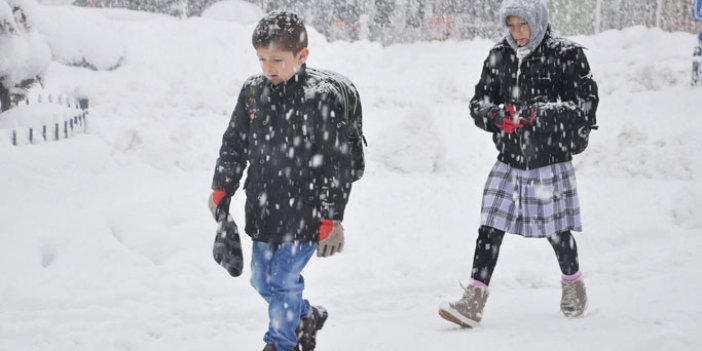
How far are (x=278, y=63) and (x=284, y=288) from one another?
1030 mm

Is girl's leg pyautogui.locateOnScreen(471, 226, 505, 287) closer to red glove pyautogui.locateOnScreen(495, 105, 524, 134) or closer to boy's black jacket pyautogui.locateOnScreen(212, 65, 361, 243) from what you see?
red glove pyautogui.locateOnScreen(495, 105, 524, 134)

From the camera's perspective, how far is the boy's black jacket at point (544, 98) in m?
4.14

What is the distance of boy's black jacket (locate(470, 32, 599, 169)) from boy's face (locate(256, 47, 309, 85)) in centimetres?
126

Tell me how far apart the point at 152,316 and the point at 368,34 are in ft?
81.2

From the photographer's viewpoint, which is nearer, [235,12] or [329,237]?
[329,237]

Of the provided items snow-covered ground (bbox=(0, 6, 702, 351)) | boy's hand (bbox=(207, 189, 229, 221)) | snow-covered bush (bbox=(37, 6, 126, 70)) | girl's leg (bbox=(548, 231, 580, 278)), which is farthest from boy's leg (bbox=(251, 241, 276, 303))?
snow-covered bush (bbox=(37, 6, 126, 70))

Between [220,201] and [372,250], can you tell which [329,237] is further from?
[372,250]

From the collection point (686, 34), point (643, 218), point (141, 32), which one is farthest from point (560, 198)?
point (686, 34)

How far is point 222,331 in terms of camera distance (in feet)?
14.8

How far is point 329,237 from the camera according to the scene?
346cm

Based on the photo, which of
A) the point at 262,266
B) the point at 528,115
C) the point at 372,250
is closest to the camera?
the point at 262,266

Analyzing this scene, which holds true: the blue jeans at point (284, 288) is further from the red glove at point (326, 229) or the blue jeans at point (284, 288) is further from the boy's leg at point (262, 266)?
the red glove at point (326, 229)

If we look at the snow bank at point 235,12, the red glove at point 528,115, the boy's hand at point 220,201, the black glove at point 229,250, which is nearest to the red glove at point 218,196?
the boy's hand at point 220,201

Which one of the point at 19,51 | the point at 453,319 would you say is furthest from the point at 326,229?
the point at 19,51
